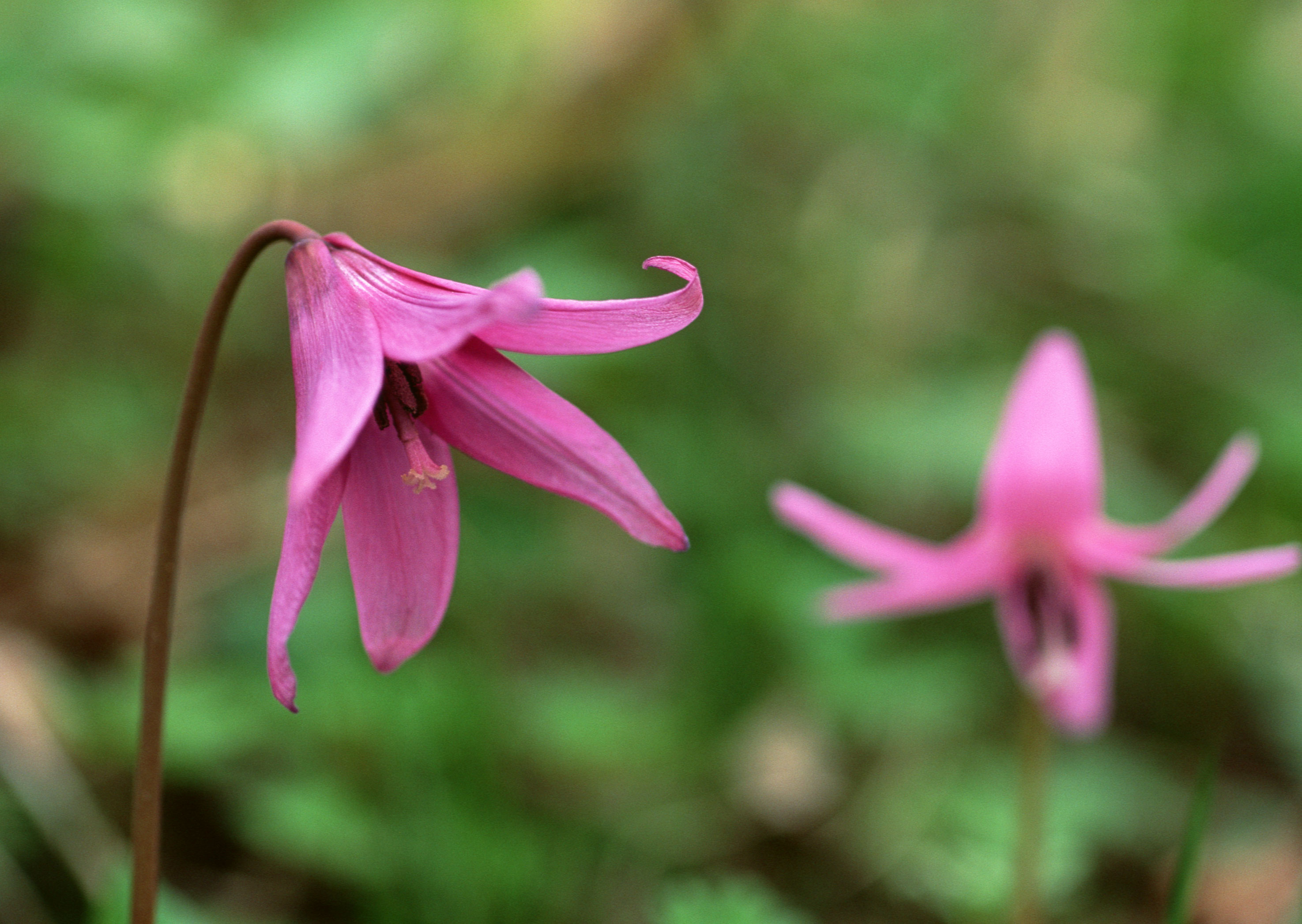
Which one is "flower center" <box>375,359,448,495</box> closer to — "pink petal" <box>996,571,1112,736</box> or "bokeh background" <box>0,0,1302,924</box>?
"bokeh background" <box>0,0,1302,924</box>

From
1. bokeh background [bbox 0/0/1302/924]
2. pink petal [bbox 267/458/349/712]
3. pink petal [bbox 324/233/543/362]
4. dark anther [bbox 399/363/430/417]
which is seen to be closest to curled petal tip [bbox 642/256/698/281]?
pink petal [bbox 324/233/543/362]

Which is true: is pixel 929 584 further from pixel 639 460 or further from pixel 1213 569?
pixel 639 460

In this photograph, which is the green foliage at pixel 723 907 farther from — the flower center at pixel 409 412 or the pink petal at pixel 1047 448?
the flower center at pixel 409 412

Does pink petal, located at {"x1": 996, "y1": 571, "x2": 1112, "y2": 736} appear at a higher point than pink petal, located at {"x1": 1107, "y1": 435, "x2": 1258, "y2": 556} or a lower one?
lower

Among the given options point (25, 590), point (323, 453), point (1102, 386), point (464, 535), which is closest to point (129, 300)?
point (25, 590)

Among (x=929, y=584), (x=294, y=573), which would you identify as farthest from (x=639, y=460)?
(x=294, y=573)

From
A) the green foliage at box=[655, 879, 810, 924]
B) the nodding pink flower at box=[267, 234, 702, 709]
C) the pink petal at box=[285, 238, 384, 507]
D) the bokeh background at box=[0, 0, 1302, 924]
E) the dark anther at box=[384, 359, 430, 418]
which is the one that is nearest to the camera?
the pink petal at box=[285, 238, 384, 507]
